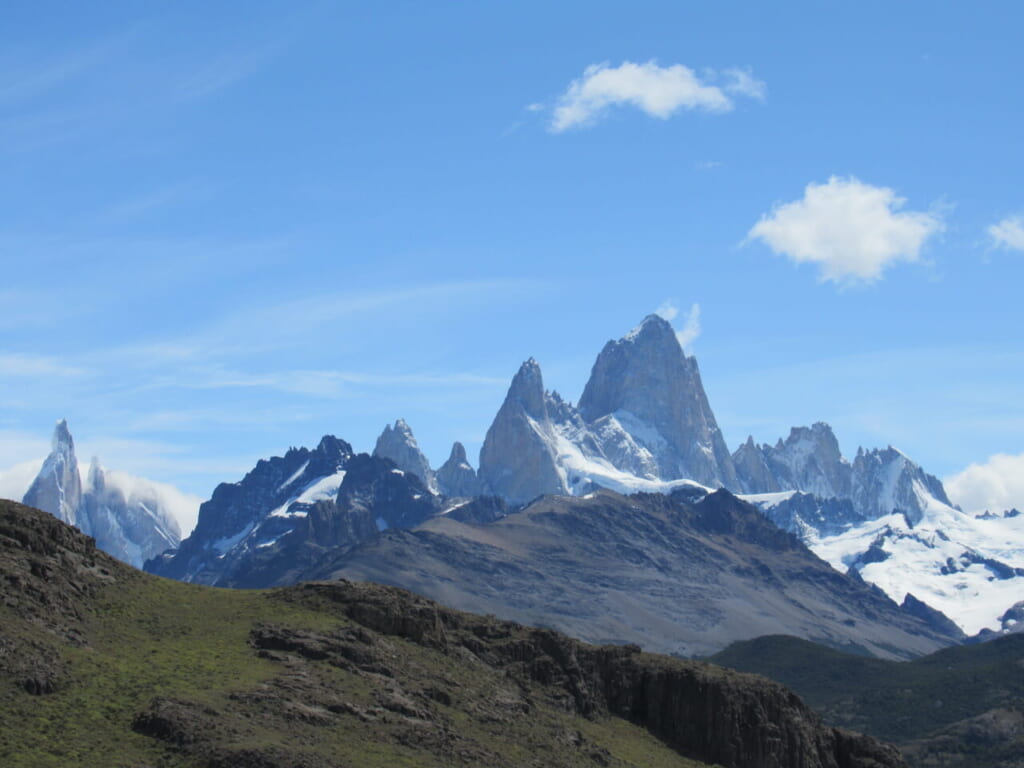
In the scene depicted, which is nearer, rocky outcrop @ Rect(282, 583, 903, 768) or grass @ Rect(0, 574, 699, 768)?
grass @ Rect(0, 574, 699, 768)

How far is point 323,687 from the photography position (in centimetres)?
13875

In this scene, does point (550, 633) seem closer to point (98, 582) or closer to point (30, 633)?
point (98, 582)

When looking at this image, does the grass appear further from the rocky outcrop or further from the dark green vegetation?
the rocky outcrop

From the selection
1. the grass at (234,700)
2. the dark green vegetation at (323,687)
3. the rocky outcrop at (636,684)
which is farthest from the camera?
the rocky outcrop at (636,684)

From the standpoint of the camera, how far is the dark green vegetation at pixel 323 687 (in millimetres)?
121062

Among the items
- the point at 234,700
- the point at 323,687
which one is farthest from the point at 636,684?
the point at 234,700

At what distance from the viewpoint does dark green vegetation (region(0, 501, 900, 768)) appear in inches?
4766

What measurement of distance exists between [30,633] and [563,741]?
5087 centimetres

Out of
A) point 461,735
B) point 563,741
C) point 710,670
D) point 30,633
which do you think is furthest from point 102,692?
point 710,670

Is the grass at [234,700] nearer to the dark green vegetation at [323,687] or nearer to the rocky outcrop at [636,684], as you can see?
the dark green vegetation at [323,687]

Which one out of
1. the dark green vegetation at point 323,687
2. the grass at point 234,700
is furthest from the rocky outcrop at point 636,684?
the grass at point 234,700

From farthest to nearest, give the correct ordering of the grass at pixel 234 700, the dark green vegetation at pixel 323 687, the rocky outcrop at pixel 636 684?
the rocky outcrop at pixel 636 684 < the dark green vegetation at pixel 323 687 < the grass at pixel 234 700

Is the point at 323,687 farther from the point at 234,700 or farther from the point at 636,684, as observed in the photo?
the point at 636,684

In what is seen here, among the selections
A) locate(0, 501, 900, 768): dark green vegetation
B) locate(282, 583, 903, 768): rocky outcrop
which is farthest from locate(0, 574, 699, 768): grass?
locate(282, 583, 903, 768): rocky outcrop
